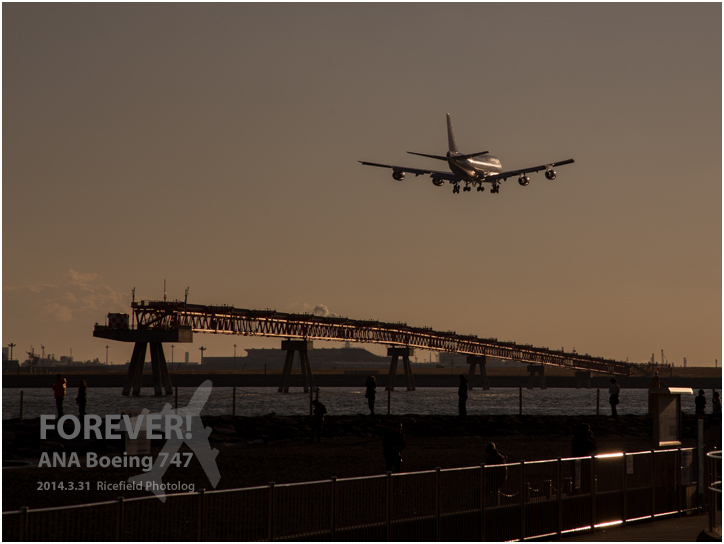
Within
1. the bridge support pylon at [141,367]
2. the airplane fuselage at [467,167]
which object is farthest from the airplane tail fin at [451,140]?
the bridge support pylon at [141,367]

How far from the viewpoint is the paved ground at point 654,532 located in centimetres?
1912

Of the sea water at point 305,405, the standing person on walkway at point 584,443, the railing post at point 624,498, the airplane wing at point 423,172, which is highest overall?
the airplane wing at point 423,172

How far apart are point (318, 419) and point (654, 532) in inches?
833

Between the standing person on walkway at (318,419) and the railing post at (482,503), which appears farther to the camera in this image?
the standing person on walkway at (318,419)

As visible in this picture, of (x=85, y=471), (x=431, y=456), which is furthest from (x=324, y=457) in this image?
(x=85, y=471)

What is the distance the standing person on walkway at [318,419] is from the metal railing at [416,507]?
17.1m

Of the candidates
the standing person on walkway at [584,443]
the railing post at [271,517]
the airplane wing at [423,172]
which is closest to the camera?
the railing post at [271,517]

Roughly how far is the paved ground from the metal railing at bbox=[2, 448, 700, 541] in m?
0.28

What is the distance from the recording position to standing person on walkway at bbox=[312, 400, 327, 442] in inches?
1486

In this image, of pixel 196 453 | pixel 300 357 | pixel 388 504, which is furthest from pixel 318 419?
pixel 300 357

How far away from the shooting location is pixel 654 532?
20.0 metres

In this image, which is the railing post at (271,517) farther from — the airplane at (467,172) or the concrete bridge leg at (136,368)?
the concrete bridge leg at (136,368)

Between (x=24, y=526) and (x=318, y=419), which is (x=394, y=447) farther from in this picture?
(x=318, y=419)

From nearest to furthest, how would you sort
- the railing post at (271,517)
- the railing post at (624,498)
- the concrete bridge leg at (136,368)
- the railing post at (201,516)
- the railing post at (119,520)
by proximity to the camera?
the railing post at (119,520) < the railing post at (201,516) < the railing post at (271,517) < the railing post at (624,498) < the concrete bridge leg at (136,368)
